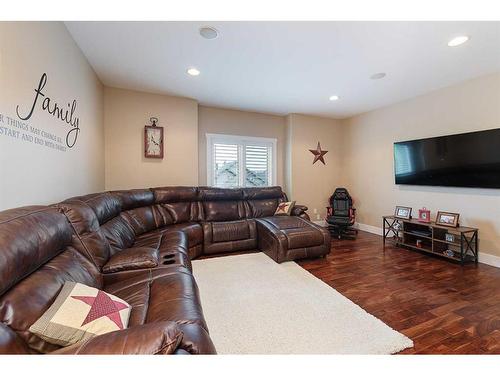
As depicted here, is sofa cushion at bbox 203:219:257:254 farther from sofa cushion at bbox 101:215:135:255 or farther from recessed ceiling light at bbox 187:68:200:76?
recessed ceiling light at bbox 187:68:200:76

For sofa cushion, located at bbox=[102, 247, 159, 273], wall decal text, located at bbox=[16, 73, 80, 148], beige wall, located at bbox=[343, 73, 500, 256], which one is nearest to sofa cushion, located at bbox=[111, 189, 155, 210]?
wall decal text, located at bbox=[16, 73, 80, 148]

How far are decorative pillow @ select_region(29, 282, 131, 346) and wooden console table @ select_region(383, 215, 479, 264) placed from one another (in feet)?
12.8

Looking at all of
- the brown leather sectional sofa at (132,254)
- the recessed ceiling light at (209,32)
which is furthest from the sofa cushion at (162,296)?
the recessed ceiling light at (209,32)

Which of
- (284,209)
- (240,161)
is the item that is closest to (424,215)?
(284,209)

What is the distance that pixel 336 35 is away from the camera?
2.17 meters

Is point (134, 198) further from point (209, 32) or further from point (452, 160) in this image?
point (452, 160)

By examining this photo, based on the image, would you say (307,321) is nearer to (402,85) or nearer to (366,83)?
(366,83)

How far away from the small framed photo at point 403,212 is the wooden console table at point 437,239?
0.12 m

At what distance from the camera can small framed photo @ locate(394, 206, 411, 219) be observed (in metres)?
3.80

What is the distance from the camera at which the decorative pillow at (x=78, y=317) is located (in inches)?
34.1

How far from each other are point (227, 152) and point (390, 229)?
11.4 ft

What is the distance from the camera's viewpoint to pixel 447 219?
327 cm

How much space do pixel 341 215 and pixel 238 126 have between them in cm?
290

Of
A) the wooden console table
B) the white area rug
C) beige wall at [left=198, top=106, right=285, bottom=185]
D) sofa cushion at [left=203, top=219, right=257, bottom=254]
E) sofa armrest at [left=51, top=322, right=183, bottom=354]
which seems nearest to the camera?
sofa armrest at [left=51, top=322, right=183, bottom=354]
